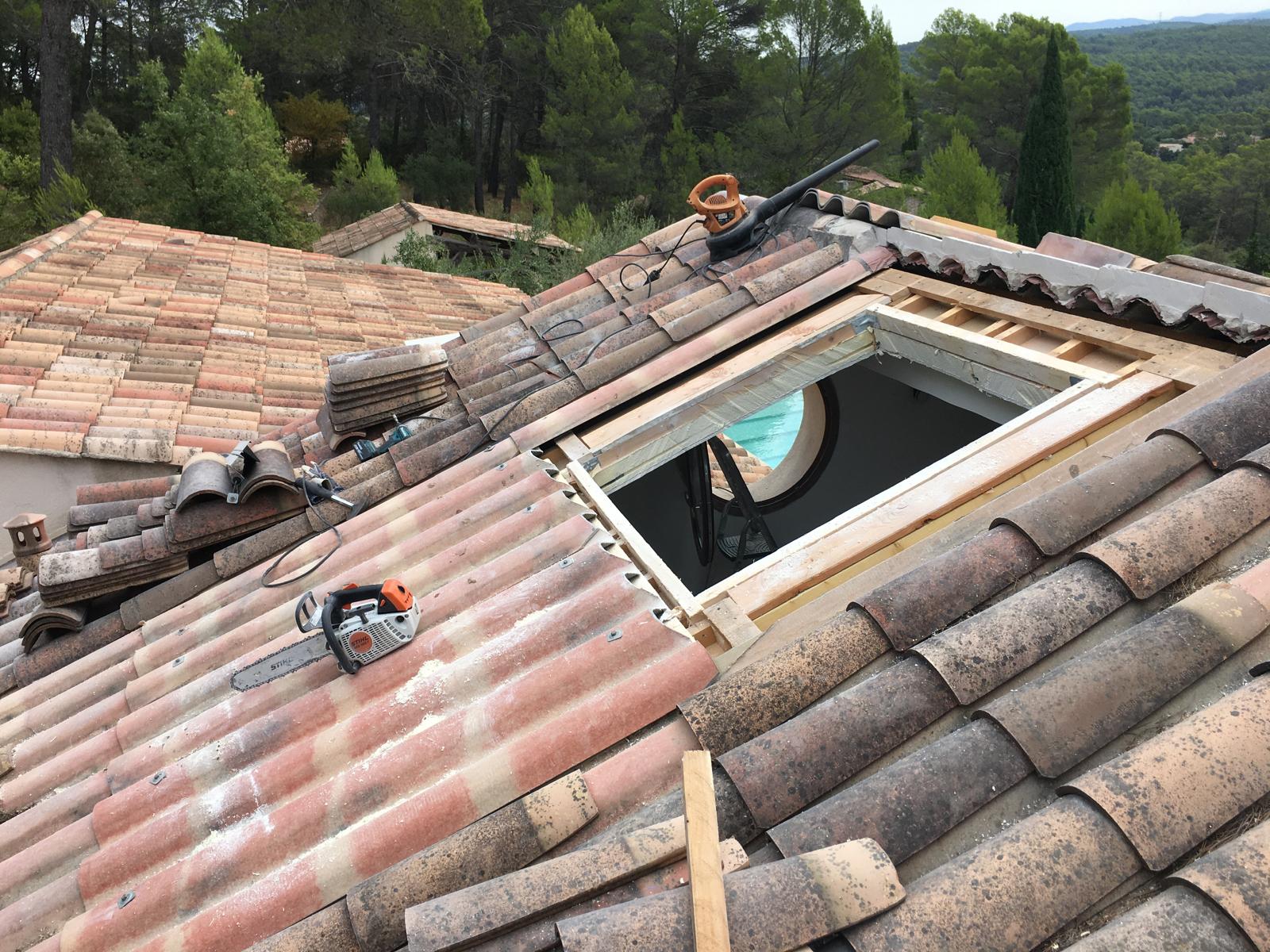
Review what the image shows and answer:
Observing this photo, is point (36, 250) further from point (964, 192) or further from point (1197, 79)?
point (1197, 79)

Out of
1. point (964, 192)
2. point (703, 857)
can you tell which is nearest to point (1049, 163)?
point (964, 192)

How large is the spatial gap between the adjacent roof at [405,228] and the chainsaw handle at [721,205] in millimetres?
18499

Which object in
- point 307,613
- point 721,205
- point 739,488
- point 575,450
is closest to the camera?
point 307,613

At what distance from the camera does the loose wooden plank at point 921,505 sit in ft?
9.50

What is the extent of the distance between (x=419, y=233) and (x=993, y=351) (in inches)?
884

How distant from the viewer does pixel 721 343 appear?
14.8ft

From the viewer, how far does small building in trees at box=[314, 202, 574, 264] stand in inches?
941

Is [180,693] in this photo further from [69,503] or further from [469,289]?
[469,289]

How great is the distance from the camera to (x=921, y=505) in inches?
119

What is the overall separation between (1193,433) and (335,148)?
37029mm

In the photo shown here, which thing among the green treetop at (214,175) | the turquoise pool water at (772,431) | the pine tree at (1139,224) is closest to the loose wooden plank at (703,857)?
the turquoise pool water at (772,431)

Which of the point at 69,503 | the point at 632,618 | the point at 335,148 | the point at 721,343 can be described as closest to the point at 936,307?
the point at 721,343

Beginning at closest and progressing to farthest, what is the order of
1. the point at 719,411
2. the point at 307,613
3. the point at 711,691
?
the point at 711,691 < the point at 307,613 < the point at 719,411

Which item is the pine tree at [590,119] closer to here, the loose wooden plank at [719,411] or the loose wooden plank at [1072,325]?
the loose wooden plank at [1072,325]
